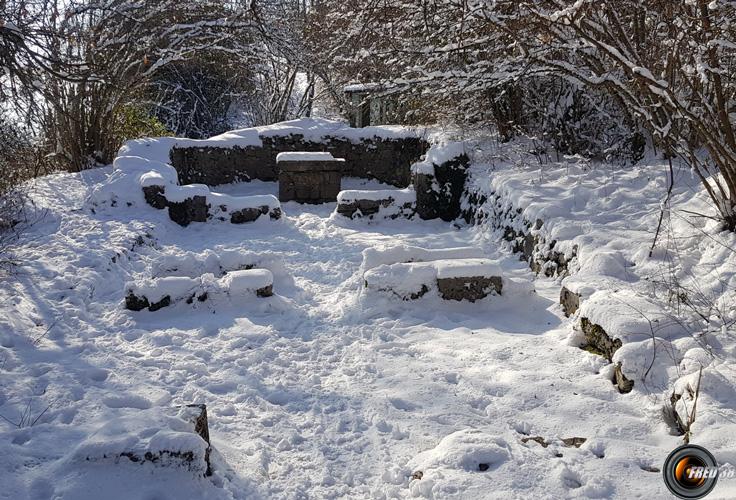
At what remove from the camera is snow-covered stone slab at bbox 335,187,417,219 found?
30.0 ft

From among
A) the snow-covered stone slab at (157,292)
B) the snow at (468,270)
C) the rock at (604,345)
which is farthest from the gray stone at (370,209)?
the rock at (604,345)

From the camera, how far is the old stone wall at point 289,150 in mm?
11102

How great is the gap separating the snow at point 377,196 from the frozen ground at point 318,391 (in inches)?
111

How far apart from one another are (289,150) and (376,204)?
10.3ft

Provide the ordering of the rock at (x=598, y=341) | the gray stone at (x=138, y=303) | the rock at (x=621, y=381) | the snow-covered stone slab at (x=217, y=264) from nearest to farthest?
the rock at (x=621, y=381), the rock at (x=598, y=341), the gray stone at (x=138, y=303), the snow-covered stone slab at (x=217, y=264)

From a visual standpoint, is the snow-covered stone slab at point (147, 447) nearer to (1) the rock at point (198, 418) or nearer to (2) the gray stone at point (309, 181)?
(1) the rock at point (198, 418)

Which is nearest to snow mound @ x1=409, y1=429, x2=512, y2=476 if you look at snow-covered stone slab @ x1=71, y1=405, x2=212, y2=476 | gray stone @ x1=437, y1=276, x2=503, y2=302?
snow-covered stone slab @ x1=71, y1=405, x2=212, y2=476

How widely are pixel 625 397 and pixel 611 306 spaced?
0.79m

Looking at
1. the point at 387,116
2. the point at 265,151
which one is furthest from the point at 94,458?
the point at 387,116

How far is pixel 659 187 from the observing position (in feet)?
20.5

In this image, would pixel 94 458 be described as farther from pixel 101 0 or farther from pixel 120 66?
pixel 101 0

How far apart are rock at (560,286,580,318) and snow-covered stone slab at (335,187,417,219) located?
4588 millimetres

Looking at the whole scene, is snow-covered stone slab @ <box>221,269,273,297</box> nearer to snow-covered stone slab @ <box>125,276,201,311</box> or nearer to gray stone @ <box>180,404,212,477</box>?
snow-covered stone slab @ <box>125,276,201,311</box>

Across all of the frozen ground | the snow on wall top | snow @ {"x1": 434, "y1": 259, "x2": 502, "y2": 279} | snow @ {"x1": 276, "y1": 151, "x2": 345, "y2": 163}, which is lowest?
the frozen ground
